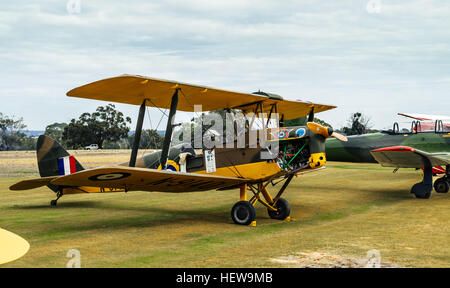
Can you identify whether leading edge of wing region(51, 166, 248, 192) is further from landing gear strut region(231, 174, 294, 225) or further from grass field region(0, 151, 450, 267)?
grass field region(0, 151, 450, 267)

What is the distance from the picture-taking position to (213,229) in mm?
8219

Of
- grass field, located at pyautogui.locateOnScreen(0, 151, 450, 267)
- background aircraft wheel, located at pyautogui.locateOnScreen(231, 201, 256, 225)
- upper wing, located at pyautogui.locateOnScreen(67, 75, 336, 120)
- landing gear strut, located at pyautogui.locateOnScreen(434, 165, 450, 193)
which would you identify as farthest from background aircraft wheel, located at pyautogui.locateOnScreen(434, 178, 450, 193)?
background aircraft wheel, located at pyautogui.locateOnScreen(231, 201, 256, 225)

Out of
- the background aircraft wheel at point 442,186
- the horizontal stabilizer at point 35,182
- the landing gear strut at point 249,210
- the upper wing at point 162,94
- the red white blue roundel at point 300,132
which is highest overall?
the upper wing at point 162,94

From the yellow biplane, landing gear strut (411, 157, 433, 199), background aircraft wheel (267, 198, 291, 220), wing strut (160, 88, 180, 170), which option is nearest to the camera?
the yellow biplane

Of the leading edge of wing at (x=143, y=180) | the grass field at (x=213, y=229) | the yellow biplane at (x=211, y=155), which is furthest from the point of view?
the yellow biplane at (x=211, y=155)

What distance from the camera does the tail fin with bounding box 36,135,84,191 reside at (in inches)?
449

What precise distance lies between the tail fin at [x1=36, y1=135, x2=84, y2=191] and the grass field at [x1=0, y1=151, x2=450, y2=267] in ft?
3.10

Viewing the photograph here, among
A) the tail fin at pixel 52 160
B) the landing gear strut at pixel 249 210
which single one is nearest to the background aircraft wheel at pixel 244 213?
the landing gear strut at pixel 249 210

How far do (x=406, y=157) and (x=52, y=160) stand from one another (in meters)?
9.84

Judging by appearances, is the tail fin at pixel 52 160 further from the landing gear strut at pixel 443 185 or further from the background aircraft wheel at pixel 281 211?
the landing gear strut at pixel 443 185

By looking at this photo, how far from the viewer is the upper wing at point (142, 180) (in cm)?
689

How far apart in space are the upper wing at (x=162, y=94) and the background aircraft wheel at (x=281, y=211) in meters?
2.15

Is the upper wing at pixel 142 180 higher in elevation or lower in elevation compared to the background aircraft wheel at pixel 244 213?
higher
